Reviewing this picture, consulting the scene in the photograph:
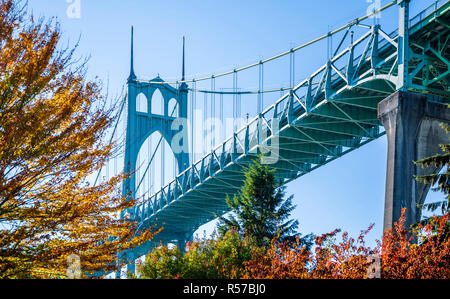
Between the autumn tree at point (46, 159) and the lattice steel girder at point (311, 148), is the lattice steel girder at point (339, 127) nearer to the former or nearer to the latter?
the lattice steel girder at point (311, 148)

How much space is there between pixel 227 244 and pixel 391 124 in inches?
314

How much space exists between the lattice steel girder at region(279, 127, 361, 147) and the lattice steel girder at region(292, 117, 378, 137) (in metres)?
1.34

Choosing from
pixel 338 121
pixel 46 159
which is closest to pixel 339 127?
pixel 338 121

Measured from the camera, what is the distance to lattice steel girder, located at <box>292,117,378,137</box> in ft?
131

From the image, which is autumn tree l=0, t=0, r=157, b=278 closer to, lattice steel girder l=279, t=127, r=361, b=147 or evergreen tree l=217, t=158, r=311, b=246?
evergreen tree l=217, t=158, r=311, b=246

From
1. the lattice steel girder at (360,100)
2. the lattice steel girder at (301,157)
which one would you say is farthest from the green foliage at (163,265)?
the lattice steel girder at (301,157)

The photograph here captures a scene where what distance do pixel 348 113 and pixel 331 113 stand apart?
3.45 feet

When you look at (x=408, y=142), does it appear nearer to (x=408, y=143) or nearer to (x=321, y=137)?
(x=408, y=143)

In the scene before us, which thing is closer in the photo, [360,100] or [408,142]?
[408,142]

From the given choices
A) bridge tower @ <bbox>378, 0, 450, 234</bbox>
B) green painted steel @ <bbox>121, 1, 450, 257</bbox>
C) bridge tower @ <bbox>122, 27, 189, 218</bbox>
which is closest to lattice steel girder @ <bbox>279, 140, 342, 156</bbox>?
green painted steel @ <bbox>121, 1, 450, 257</bbox>

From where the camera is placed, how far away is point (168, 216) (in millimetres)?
70188

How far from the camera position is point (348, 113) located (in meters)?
38.4

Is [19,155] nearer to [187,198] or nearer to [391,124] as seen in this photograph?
[391,124]

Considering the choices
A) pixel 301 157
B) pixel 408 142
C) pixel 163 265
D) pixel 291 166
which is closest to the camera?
pixel 163 265
